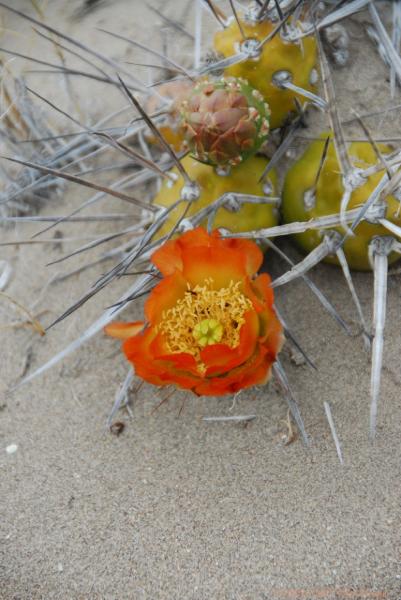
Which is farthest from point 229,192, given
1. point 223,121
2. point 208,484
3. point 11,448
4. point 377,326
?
point 11,448

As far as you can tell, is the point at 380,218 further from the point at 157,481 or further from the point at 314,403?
the point at 157,481

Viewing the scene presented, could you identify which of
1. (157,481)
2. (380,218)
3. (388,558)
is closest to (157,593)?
(157,481)

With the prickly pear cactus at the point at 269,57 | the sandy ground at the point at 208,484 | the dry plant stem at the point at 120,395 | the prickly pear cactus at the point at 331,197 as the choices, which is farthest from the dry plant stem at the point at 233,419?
the prickly pear cactus at the point at 269,57

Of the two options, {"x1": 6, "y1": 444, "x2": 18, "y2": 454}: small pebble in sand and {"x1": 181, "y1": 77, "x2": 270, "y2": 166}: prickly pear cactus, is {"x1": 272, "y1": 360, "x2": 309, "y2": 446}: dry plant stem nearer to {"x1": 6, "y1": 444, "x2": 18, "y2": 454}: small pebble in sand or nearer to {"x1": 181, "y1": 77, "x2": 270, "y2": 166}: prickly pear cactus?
{"x1": 181, "y1": 77, "x2": 270, "y2": 166}: prickly pear cactus

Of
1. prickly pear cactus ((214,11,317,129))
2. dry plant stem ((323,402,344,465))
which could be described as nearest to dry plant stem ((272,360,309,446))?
dry plant stem ((323,402,344,465))

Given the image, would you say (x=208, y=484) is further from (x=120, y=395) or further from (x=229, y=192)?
(x=229, y=192)
